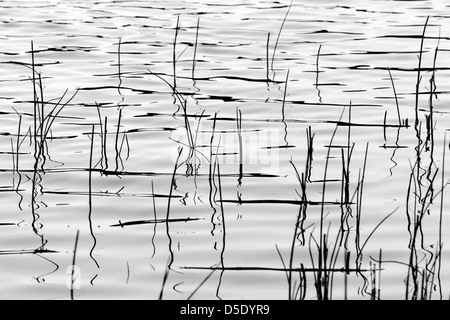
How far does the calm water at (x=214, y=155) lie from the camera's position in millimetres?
4289

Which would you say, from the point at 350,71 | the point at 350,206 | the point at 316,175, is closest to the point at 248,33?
the point at 350,71

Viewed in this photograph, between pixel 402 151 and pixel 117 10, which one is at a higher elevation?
pixel 117 10

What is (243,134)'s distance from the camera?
6617mm

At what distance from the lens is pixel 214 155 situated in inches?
238

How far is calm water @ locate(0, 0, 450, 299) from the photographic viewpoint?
429 cm

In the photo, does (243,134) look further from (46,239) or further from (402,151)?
(46,239)

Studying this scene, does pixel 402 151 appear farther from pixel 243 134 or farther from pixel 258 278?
pixel 258 278

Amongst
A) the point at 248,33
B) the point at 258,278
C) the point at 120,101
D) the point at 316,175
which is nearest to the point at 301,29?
the point at 248,33

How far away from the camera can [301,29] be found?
10.8 meters

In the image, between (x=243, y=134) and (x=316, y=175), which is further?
(x=243, y=134)
